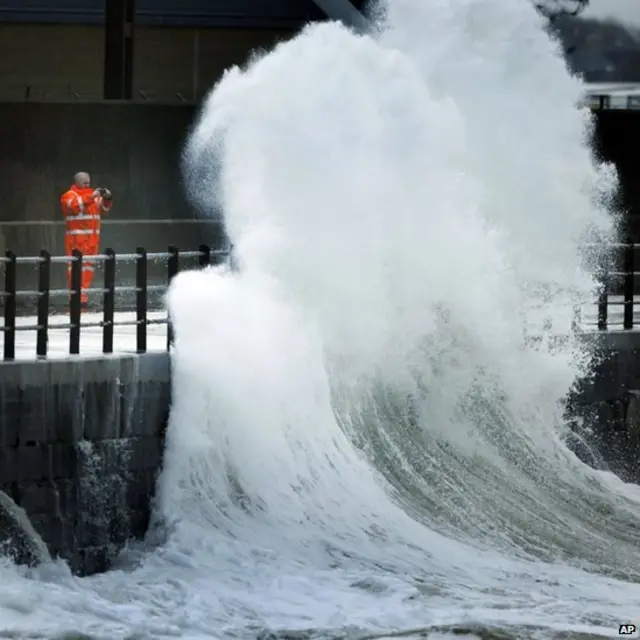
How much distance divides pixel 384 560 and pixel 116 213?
461 inches

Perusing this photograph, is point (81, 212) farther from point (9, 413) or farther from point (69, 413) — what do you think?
point (9, 413)

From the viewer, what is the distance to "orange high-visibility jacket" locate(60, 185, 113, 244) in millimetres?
23031

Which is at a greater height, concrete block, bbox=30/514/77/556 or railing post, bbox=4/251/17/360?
railing post, bbox=4/251/17/360

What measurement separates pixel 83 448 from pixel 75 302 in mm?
1212

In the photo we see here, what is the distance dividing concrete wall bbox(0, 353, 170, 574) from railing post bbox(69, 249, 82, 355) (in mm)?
325

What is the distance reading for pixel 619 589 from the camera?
681 inches

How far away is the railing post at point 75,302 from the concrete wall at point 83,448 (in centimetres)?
32

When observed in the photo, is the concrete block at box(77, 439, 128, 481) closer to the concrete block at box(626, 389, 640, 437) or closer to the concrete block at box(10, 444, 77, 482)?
the concrete block at box(10, 444, 77, 482)

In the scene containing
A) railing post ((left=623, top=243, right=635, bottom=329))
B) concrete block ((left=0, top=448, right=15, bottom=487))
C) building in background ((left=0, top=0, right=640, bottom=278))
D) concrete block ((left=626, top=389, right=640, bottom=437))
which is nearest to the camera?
concrete block ((left=0, top=448, right=15, bottom=487))

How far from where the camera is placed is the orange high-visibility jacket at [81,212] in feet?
75.6

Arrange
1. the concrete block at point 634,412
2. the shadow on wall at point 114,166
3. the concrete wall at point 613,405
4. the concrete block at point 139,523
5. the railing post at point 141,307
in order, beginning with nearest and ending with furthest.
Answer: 1. the concrete block at point 139,523
2. the railing post at point 141,307
3. the concrete wall at point 613,405
4. the concrete block at point 634,412
5. the shadow on wall at point 114,166

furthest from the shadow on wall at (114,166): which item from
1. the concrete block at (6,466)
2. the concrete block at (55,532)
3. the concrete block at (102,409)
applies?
the concrete block at (6,466)

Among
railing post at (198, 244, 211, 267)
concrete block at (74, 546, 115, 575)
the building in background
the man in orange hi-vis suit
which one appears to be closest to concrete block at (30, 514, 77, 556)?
concrete block at (74, 546, 115, 575)

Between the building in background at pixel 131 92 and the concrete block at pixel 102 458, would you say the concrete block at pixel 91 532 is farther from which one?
the building in background at pixel 131 92
